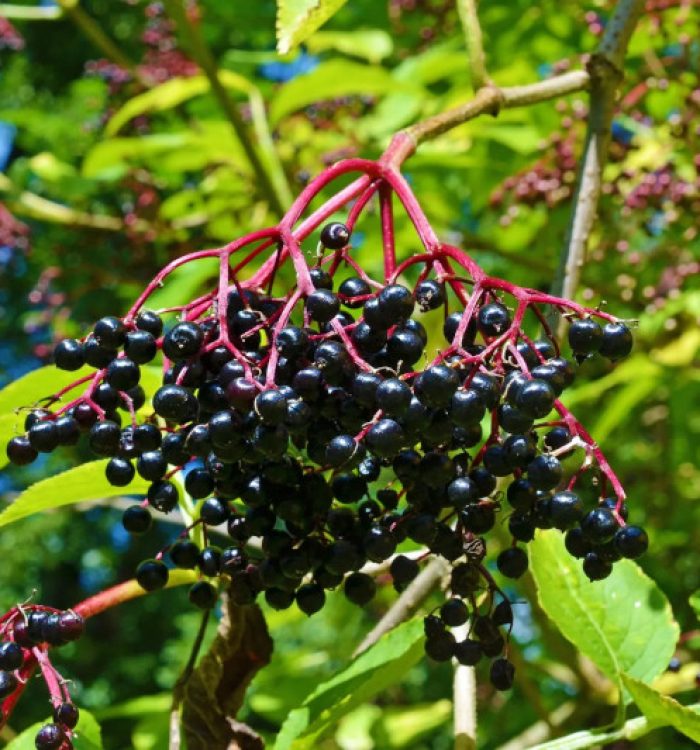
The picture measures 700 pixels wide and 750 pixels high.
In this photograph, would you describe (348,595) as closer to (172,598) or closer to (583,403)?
(583,403)

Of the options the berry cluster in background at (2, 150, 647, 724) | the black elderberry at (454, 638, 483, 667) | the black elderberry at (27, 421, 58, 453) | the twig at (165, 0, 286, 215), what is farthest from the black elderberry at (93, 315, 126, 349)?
the twig at (165, 0, 286, 215)

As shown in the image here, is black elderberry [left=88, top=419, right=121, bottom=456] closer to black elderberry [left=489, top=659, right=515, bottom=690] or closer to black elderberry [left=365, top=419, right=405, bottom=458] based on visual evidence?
black elderberry [left=365, top=419, right=405, bottom=458]

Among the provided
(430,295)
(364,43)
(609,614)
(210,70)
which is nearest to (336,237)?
(430,295)

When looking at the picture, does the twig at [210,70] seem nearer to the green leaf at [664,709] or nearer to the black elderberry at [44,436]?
the black elderberry at [44,436]

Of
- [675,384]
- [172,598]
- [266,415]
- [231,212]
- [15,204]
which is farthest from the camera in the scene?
[172,598]

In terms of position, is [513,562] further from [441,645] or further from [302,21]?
[302,21]

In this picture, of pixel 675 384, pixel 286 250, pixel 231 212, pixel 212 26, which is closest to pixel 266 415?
pixel 286 250

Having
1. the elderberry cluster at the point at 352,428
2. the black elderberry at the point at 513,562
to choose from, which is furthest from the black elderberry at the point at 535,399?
the black elderberry at the point at 513,562

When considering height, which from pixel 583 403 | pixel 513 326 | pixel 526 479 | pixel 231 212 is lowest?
pixel 583 403
